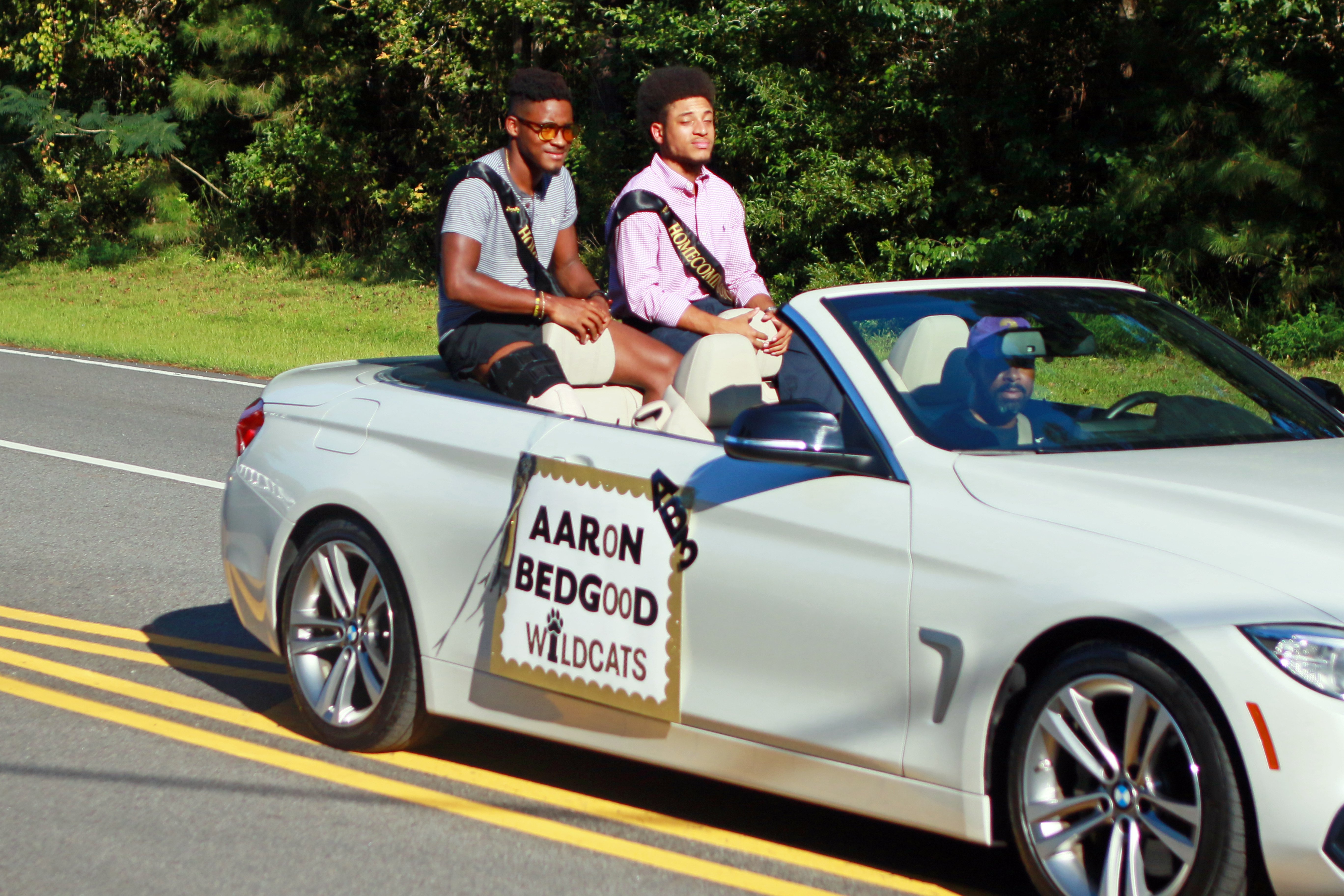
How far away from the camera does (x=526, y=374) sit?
5098 millimetres

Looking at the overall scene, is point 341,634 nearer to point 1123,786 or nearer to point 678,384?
point 678,384

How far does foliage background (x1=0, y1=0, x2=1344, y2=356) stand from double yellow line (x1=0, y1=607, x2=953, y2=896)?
1251cm

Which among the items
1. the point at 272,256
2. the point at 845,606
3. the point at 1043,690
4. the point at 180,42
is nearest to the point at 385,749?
the point at 845,606

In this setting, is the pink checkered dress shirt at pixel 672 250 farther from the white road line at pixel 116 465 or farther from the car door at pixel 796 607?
the white road line at pixel 116 465

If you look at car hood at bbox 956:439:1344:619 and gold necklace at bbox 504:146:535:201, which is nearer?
car hood at bbox 956:439:1344:619

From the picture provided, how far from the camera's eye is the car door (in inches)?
Answer: 145

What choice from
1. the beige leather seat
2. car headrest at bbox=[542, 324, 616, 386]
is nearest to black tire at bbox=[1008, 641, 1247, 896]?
the beige leather seat

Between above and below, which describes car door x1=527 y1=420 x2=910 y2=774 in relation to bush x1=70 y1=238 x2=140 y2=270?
above

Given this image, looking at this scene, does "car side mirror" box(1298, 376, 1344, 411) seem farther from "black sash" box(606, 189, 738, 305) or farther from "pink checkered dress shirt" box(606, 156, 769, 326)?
"black sash" box(606, 189, 738, 305)

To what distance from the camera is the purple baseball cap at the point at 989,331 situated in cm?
423

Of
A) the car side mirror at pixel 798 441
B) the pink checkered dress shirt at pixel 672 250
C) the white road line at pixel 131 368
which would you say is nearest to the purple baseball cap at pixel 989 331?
the car side mirror at pixel 798 441

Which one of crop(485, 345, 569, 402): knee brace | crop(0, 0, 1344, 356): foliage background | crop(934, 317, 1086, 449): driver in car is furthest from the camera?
crop(0, 0, 1344, 356): foliage background

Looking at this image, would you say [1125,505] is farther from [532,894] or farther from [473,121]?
[473,121]

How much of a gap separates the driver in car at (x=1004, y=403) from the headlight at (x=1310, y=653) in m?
0.96
